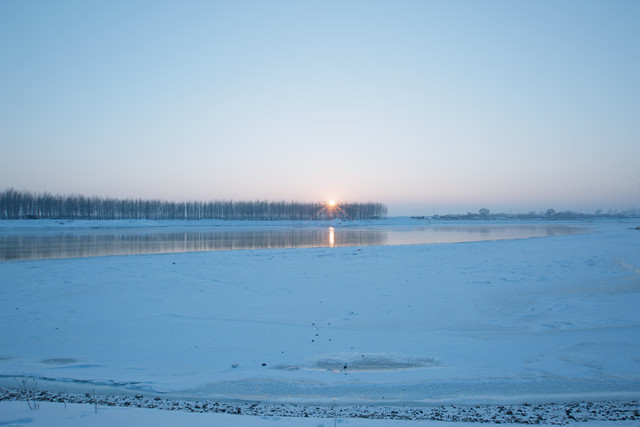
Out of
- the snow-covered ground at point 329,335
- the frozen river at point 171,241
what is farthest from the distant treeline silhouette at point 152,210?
the snow-covered ground at point 329,335

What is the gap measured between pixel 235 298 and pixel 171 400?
216 inches

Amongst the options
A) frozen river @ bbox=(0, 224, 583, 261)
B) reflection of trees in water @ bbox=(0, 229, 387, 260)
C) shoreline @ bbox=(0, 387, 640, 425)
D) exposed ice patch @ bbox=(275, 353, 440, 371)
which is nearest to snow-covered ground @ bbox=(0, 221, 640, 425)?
exposed ice patch @ bbox=(275, 353, 440, 371)

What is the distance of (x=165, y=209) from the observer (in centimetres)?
11931

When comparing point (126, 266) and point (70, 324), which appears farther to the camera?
point (126, 266)

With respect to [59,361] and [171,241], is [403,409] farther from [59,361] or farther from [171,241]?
[171,241]

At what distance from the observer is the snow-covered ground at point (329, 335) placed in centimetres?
504

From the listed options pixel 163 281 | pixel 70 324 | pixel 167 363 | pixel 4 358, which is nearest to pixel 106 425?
pixel 167 363

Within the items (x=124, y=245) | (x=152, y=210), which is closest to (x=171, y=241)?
(x=124, y=245)

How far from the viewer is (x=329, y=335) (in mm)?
7246

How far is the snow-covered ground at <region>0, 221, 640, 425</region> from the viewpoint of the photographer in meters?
A: 5.04

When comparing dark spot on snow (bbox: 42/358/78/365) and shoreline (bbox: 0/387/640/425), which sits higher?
shoreline (bbox: 0/387/640/425)

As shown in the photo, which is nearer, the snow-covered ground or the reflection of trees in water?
the snow-covered ground

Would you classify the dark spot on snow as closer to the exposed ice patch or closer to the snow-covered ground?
the snow-covered ground

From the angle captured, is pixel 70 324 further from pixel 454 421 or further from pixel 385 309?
pixel 454 421
